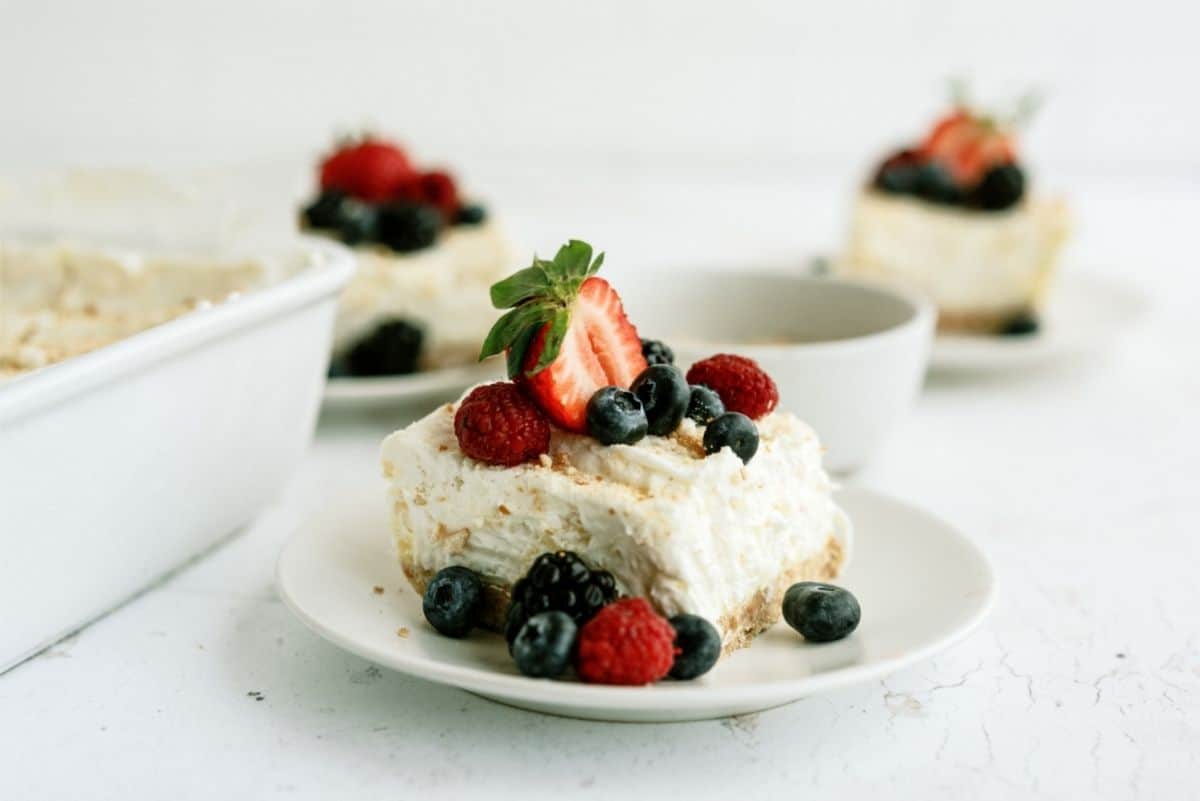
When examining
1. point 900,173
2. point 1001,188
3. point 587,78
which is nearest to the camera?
point 1001,188

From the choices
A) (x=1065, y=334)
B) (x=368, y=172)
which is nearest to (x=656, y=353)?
(x=368, y=172)

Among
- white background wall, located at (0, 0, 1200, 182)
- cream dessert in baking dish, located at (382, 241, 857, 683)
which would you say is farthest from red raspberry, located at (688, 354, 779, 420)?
white background wall, located at (0, 0, 1200, 182)

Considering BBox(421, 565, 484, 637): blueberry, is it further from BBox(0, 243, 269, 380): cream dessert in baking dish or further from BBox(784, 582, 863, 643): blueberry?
BBox(0, 243, 269, 380): cream dessert in baking dish

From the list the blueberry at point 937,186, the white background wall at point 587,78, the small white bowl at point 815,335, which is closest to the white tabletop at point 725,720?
the small white bowl at point 815,335

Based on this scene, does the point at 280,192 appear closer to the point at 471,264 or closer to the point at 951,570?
the point at 471,264

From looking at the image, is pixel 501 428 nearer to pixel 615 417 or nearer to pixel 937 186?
pixel 615 417

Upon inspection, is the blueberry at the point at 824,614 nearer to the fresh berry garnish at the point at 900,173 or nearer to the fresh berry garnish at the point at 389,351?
the fresh berry garnish at the point at 389,351
